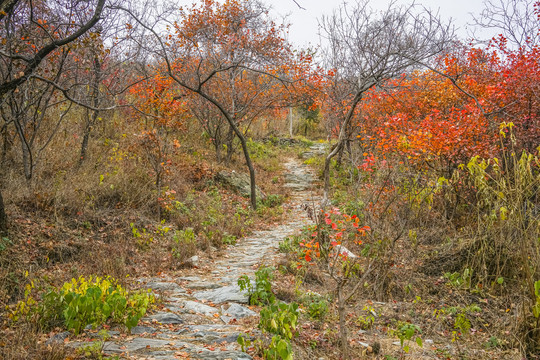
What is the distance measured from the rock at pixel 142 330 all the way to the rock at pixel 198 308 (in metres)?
0.81

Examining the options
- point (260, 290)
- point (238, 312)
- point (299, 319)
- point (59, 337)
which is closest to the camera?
point (59, 337)

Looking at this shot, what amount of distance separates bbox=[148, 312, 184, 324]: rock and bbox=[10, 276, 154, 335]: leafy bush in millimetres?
364

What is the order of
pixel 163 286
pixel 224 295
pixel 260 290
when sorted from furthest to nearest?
pixel 163 286
pixel 224 295
pixel 260 290

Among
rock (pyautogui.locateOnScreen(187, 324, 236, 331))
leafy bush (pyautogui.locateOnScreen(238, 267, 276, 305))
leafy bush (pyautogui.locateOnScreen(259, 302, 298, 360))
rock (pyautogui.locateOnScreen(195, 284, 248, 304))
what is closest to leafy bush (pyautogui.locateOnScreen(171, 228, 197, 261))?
rock (pyautogui.locateOnScreen(195, 284, 248, 304))

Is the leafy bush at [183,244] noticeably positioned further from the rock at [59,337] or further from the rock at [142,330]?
the rock at [59,337]

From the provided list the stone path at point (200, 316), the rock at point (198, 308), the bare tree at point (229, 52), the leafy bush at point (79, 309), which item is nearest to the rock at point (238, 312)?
the stone path at point (200, 316)

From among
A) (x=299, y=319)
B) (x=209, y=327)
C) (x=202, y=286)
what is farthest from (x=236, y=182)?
(x=209, y=327)

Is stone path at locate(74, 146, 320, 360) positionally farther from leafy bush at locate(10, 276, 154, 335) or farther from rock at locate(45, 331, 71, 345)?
rock at locate(45, 331, 71, 345)

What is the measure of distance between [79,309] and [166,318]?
101 centimetres

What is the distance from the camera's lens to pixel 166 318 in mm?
4055

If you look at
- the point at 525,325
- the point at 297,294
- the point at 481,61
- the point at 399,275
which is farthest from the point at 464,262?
the point at 481,61

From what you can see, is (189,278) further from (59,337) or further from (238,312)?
(59,337)

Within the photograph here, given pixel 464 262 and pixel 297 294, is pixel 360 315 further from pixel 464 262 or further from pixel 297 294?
pixel 464 262

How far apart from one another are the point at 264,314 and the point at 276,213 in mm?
7974
